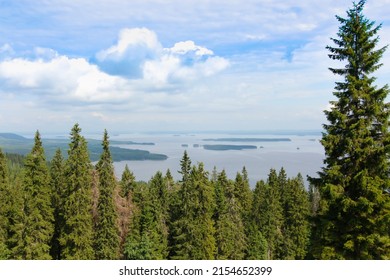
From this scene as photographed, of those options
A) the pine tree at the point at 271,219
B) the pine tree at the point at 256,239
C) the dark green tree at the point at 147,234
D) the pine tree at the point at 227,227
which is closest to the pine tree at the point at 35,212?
the dark green tree at the point at 147,234

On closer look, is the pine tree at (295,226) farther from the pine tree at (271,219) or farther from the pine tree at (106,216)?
the pine tree at (106,216)

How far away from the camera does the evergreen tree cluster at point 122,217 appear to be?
102 feet

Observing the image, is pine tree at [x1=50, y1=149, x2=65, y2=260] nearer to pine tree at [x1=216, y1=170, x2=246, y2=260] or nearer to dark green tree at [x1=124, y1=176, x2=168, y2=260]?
dark green tree at [x1=124, y1=176, x2=168, y2=260]

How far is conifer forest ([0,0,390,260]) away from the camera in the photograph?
1522 centimetres

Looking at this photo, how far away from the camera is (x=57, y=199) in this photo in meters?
37.5

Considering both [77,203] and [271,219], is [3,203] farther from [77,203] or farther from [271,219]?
[271,219]

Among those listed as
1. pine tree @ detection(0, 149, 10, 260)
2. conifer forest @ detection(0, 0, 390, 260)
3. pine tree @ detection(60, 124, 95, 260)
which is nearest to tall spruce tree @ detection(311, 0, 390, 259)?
conifer forest @ detection(0, 0, 390, 260)

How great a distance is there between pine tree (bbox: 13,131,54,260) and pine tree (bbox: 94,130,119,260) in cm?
436

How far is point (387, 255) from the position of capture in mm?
15148

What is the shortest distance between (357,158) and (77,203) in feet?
77.5

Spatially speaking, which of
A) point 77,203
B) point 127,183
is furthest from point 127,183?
point 77,203
